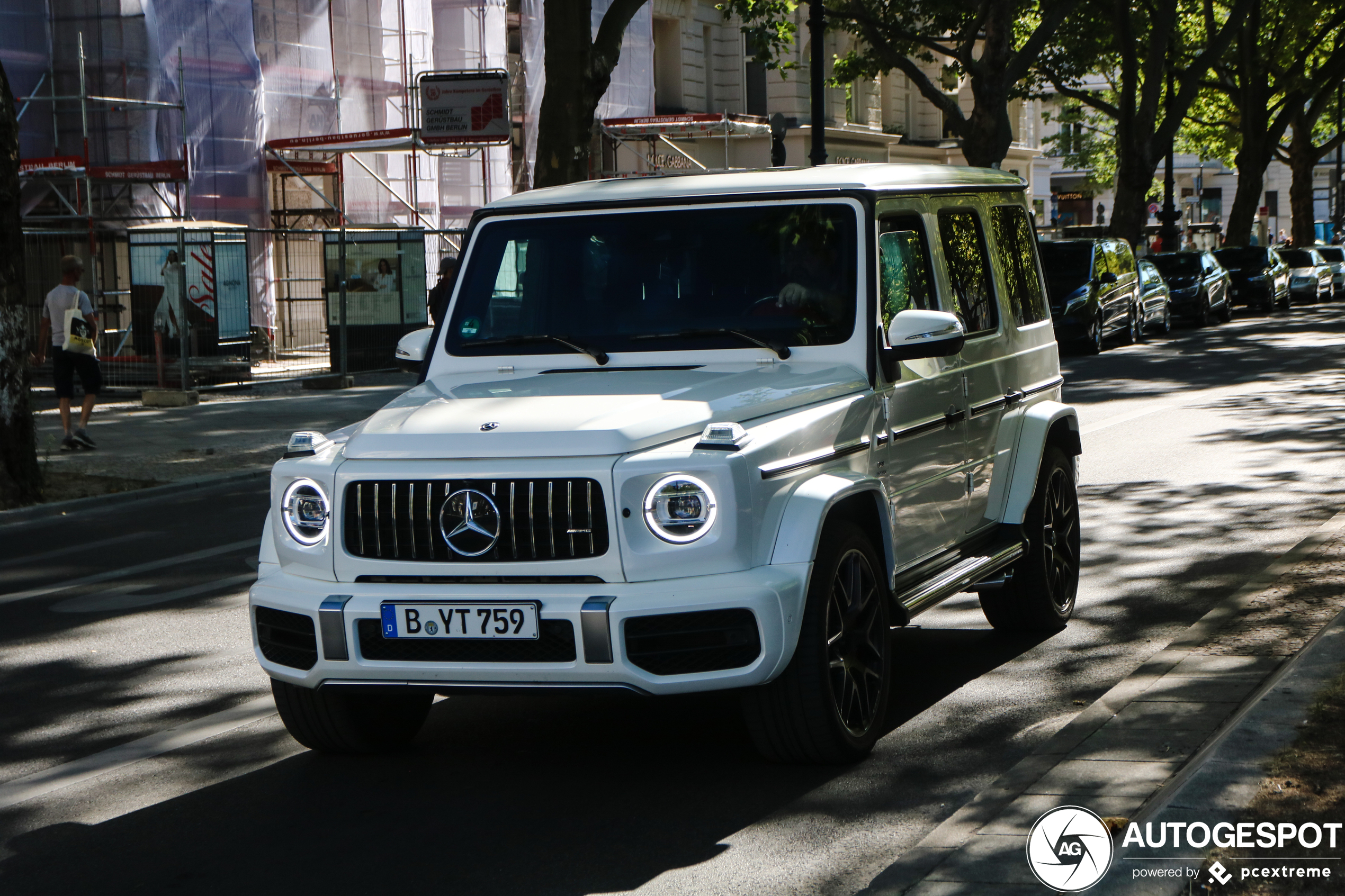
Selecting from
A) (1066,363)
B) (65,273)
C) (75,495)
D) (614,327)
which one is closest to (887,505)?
(614,327)

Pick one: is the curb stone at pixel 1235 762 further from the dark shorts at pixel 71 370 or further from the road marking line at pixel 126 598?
the dark shorts at pixel 71 370

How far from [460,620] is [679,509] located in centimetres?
72

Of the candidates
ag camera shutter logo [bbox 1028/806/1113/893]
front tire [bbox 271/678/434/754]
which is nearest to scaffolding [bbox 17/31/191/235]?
front tire [bbox 271/678/434/754]

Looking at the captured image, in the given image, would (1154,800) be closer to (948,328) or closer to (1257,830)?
(1257,830)

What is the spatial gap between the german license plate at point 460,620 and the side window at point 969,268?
2603 mm

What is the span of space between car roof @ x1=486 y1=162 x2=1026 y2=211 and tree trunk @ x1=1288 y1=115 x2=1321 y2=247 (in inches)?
1986

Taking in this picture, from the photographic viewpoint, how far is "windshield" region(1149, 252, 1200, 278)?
116 ft

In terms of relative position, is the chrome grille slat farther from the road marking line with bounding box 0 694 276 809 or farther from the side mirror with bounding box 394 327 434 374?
the road marking line with bounding box 0 694 276 809

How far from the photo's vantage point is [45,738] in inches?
244

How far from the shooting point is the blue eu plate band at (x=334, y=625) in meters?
5.00

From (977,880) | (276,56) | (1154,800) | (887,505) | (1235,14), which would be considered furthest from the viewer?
(1235,14)

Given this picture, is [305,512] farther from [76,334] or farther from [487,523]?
[76,334]

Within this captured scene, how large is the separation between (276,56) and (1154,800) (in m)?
26.2

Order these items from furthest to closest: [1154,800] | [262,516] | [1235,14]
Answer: [1235,14], [262,516], [1154,800]
